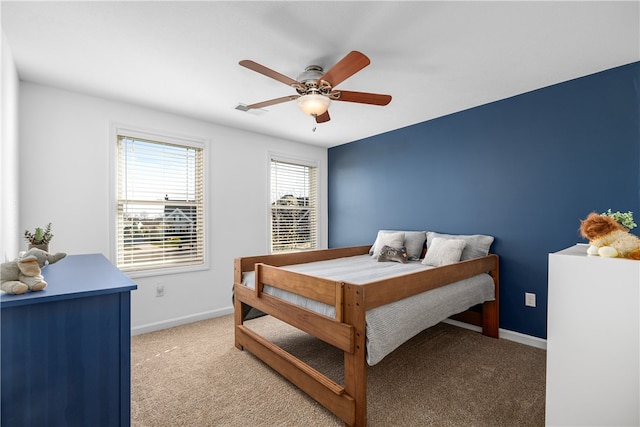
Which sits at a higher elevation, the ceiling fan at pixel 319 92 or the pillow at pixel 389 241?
the ceiling fan at pixel 319 92

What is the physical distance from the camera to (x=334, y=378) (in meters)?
2.21

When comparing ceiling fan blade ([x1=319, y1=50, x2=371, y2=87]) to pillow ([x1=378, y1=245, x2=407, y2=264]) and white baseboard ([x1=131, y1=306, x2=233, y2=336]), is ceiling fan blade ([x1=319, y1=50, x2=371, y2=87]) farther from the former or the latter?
white baseboard ([x1=131, y1=306, x2=233, y2=336])

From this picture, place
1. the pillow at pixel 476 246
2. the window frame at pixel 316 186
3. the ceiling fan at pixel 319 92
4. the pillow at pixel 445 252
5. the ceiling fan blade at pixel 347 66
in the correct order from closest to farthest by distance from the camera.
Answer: the ceiling fan blade at pixel 347 66 → the ceiling fan at pixel 319 92 → the pillow at pixel 445 252 → the pillow at pixel 476 246 → the window frame at pixel 316 186

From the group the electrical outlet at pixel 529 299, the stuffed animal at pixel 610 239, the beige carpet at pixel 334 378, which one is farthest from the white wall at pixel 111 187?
the stuffed animal at pixel 610 239

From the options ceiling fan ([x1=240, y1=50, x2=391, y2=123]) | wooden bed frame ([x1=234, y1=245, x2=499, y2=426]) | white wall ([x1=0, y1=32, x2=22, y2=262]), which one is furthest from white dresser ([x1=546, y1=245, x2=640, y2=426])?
white wall ([x1=0, y1=32, x2=22, y2=262])

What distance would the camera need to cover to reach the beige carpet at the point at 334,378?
69.9 inches

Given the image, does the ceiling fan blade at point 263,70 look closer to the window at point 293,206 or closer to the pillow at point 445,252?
the pillow at point 445,252

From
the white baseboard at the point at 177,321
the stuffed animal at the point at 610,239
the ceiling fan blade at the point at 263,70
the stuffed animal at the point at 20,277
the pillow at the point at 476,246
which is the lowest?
the white baseboard at the point at 177,321

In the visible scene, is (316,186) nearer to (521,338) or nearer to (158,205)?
(158,205)

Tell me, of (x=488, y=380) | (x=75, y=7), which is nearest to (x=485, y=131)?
(x=488, y=380)

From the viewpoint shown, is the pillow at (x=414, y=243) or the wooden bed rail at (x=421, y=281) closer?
the wooden bed rail at (x=421, y=281)

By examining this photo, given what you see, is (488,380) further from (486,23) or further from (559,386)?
(486,23)

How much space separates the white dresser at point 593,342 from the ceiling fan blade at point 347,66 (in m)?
1.35

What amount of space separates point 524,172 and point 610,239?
1840 mm
